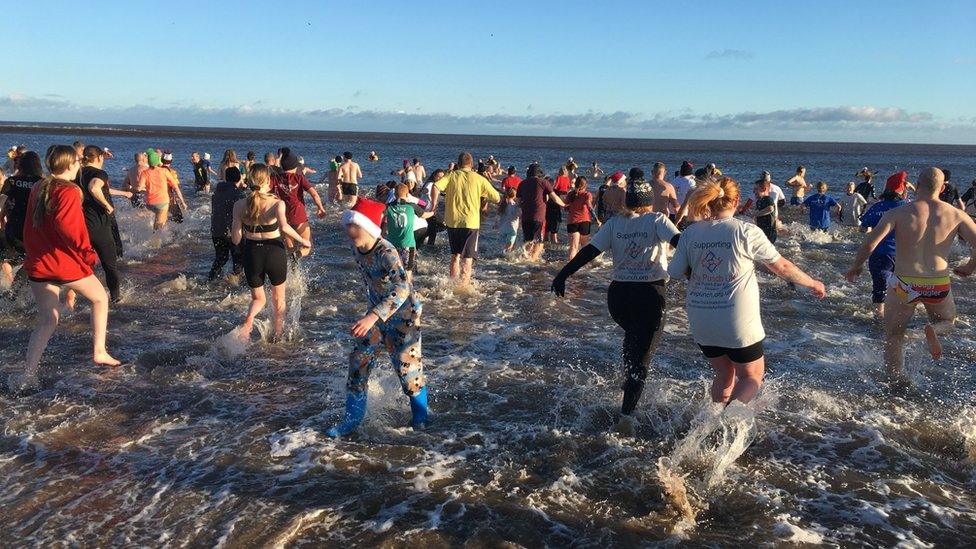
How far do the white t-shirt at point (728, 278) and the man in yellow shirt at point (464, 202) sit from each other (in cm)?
544

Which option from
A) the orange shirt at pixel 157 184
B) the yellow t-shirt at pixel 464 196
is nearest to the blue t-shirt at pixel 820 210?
the yellow t-shirt at pixel 464 196

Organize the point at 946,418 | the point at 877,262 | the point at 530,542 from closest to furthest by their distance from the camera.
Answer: the point at 530,542
the point at 946,418
the point at 877,262

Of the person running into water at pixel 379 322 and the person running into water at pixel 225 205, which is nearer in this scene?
the person running into water at pixel 379 322

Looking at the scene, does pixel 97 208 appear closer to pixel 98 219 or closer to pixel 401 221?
pixel 98 219

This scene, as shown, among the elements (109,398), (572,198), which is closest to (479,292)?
(572,198)

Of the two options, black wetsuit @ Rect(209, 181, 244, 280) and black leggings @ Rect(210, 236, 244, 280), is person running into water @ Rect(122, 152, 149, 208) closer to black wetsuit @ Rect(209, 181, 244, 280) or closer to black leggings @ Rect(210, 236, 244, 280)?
black leggings @ Rect(210, 236, 244, 280)

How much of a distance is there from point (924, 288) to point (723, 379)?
89.3 inches

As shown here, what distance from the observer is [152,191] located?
40.7 feet

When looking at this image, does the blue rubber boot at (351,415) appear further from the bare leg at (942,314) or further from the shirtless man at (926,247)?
the bare leg at (942,314)

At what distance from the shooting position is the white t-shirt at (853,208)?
18.3 meters

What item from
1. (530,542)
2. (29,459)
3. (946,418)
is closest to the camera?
(530,542)

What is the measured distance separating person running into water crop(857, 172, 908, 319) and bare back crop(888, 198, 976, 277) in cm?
184

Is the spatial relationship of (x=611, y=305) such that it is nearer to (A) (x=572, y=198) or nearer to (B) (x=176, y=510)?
(B) (x=176, y=510)

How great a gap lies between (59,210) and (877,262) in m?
8.27
